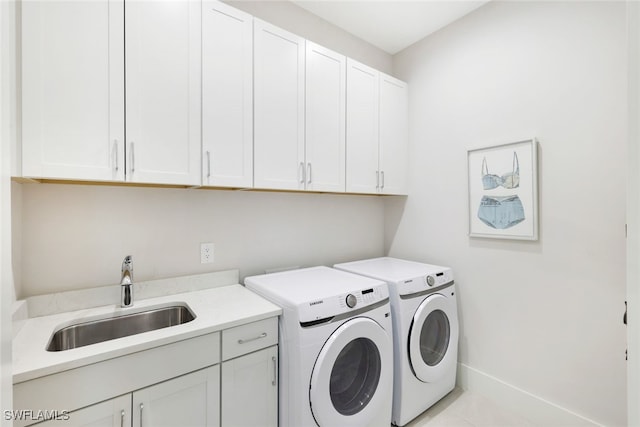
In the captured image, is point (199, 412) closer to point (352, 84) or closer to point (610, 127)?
point (352, 84)

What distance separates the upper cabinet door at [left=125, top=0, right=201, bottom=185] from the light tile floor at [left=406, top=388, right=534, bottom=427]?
2084 millimetres

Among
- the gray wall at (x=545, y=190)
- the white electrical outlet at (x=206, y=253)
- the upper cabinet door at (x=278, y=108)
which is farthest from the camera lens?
the white electrical outlet at (x=206, y=253)

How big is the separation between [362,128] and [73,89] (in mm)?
1725

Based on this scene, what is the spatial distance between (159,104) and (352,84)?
136 cm

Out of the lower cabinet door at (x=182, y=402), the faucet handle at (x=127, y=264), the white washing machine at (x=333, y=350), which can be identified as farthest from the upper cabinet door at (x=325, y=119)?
the lower cabinet door at (x=182, y=402)

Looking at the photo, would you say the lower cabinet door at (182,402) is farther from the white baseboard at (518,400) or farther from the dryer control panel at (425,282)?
the white baseboard at (518,400)

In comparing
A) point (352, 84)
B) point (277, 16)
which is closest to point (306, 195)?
point (352, 84)

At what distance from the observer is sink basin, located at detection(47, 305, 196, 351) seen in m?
1.34

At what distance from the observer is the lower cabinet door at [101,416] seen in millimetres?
1007

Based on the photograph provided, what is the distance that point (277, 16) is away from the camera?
7.02ft

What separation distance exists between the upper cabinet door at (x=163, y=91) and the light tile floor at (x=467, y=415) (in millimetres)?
2084

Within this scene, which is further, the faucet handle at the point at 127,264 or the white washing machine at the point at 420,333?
the white washing machine at the point at 420,333

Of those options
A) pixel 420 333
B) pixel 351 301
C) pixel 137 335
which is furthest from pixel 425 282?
pixel 137 335

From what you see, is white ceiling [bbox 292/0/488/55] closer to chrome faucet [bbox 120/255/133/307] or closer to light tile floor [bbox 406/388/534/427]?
chrome faucet [bbox 120/255/133/307]
